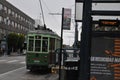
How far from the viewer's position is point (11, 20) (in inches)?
3799

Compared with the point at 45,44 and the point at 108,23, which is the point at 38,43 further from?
the point at 108,23

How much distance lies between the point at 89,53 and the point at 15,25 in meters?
97.9

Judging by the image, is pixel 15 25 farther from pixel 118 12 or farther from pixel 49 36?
pixel 118 12

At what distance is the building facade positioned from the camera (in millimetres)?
86850

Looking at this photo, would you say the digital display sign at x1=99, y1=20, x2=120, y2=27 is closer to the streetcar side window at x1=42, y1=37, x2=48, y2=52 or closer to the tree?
the streetcar side window at x1=42, y1=37, x2=48, y2=52

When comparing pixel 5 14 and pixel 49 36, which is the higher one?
pixel 5 14

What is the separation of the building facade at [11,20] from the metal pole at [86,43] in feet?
267

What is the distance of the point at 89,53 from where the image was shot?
477cm

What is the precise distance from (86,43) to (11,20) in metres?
93.0

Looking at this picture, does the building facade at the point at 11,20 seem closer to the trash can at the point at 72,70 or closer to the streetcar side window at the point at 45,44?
the streetcar side window at the point at 45,44

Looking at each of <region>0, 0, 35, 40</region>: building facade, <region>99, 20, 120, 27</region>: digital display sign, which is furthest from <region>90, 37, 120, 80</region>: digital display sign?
<region>0, 0, 35, 40</region>: building facade

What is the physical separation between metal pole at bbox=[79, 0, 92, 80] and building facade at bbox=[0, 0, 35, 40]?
8145 centimetres

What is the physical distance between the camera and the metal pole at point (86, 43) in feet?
15.6

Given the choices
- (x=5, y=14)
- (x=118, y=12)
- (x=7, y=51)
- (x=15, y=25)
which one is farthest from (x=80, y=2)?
(x=15, y=25)
